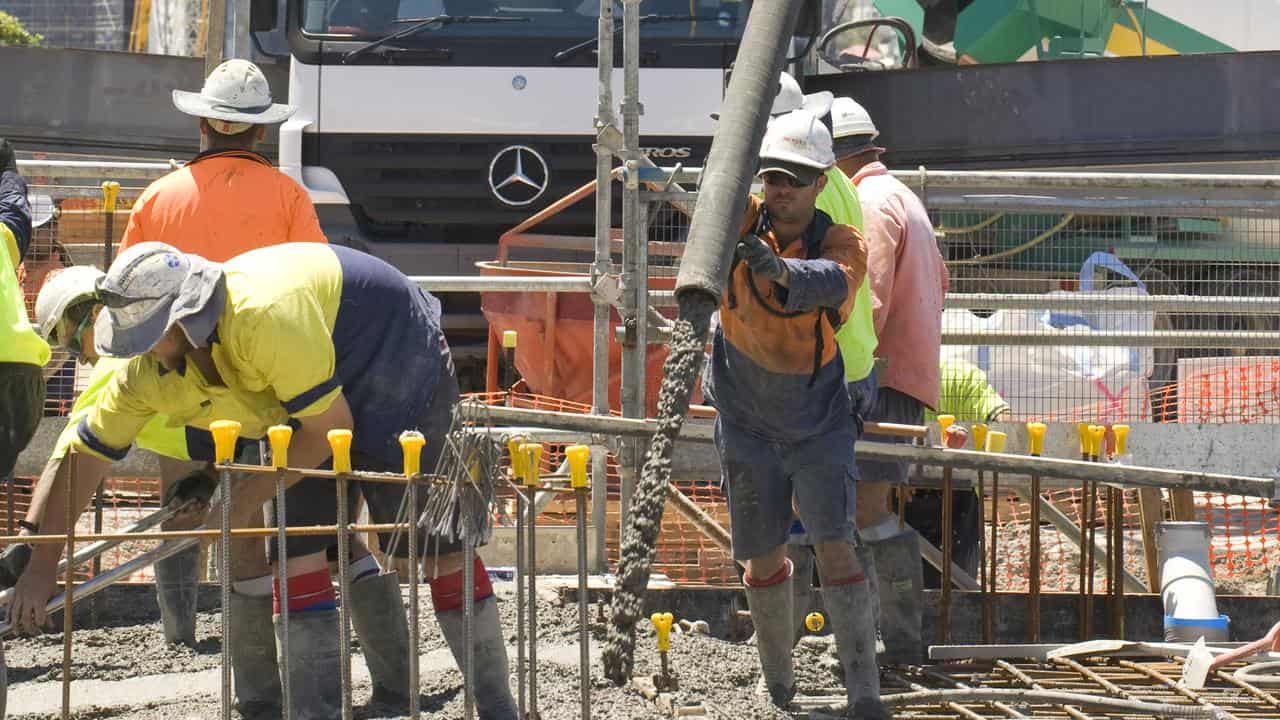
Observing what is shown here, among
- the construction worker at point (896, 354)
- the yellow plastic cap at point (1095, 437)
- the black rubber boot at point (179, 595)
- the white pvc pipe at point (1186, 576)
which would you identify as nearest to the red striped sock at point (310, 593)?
the black rubber boot at point (179, 595)

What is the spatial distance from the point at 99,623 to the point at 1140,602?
3.76m

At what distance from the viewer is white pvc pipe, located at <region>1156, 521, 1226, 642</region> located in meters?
6.27

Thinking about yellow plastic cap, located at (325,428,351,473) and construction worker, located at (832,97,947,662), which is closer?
yellow plastic cap, located at (325,428,351,473)

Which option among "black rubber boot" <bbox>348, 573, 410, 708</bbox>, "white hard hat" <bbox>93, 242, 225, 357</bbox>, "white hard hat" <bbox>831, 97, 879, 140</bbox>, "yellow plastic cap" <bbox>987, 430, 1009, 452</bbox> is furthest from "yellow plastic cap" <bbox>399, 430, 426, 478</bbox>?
"yellow plastic cap" <bbox>987, 430, 1009, 452</bbox>

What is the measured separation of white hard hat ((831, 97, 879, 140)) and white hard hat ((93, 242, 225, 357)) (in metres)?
2.41

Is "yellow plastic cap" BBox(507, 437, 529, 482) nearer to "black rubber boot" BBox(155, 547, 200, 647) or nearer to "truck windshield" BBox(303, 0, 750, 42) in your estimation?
"black rubber boot" BBox(155, 547, 200, 647)

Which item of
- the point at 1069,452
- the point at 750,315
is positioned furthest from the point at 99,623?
the point at 1069,452

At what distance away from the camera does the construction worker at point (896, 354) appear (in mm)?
5738

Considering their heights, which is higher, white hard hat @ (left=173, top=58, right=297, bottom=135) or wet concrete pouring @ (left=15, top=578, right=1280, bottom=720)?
white hard hat @ (left=173, top=58, right=297, bottom=135)

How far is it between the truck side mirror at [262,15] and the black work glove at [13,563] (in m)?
4.82

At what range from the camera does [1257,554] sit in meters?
9.66

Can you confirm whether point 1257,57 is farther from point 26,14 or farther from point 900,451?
point 26,14

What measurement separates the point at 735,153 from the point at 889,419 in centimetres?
144

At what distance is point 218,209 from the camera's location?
5691 mm
